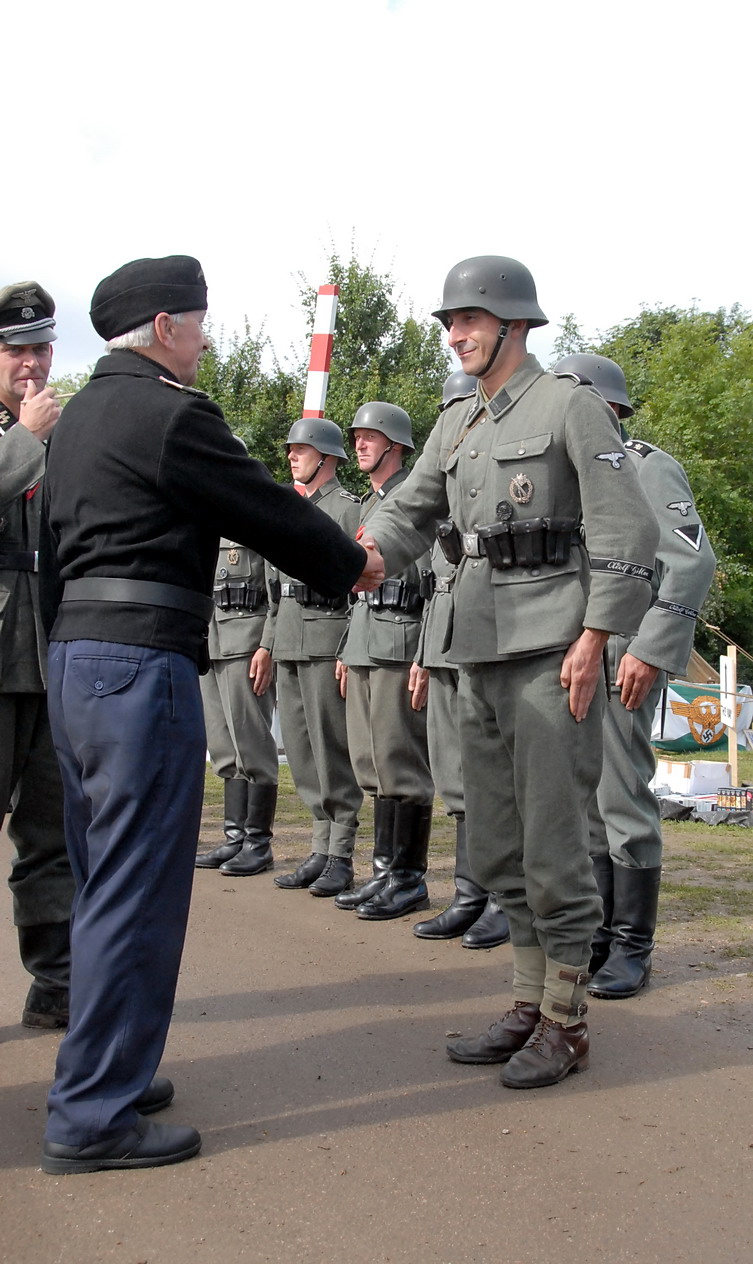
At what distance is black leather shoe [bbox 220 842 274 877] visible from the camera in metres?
6.67

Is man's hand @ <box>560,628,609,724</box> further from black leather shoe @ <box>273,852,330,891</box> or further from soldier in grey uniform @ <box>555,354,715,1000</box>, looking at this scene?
black leather shoe @ <box>273,852,330,891</box>

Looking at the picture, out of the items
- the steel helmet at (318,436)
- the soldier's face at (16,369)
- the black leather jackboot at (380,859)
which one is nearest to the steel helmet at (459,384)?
the steel helmet at (318,436)

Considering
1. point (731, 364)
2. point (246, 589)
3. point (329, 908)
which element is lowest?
point (329, 908)

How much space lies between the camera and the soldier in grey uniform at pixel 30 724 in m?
Answer: 3.85

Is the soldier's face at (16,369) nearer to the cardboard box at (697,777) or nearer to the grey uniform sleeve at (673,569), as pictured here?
the grey uniform sleeve at (673,569)

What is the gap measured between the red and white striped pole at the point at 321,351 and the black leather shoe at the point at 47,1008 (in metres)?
6.31

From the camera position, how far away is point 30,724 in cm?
394

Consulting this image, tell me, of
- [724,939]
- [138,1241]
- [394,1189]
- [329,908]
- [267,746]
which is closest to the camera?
[138,1241]

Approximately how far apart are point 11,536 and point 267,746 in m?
3.28

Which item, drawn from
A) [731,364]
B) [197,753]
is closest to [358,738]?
[197,753]

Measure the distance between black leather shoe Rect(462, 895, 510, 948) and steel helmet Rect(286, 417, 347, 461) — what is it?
2867 mm

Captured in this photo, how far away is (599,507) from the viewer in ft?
11.4

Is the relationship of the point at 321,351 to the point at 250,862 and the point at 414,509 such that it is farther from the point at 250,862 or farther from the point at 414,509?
the point at 414,509

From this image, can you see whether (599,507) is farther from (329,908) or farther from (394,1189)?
(329,908)
